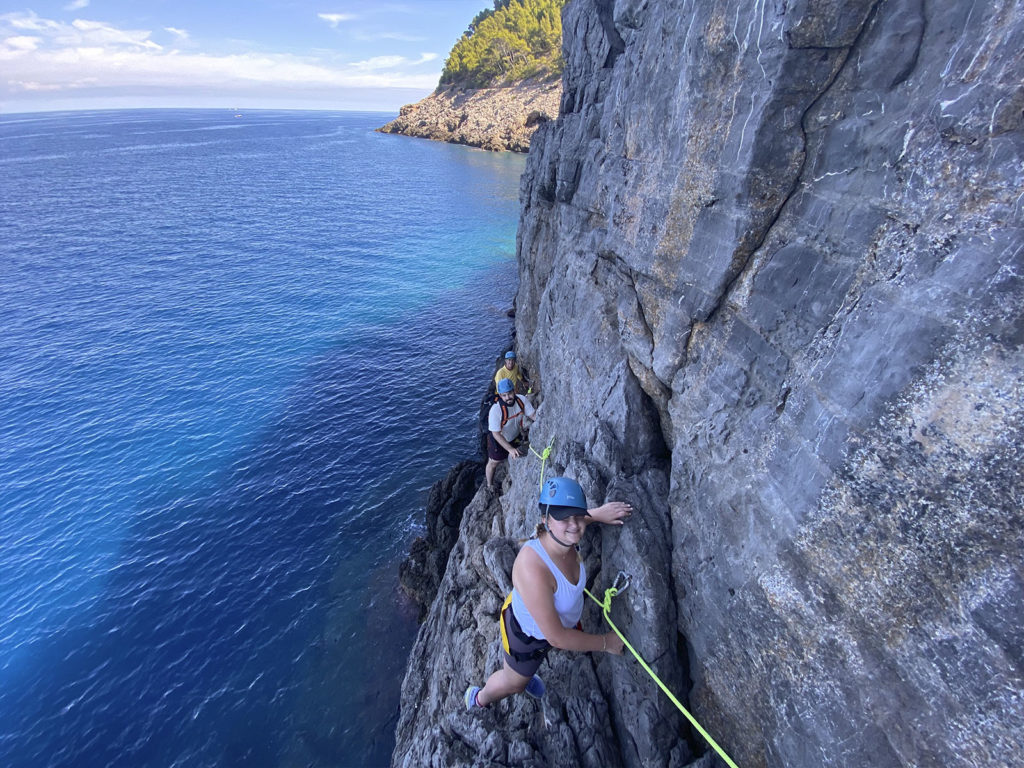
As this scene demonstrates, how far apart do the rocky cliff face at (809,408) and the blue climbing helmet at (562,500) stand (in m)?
2.61

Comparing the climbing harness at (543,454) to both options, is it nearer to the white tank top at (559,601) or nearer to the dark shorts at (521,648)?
the dark shorts at (521,648)

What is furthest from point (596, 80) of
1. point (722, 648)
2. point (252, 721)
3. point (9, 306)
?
point (9, 306)

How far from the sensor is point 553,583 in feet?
23.4

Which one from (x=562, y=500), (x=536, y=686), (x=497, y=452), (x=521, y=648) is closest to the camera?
(x=562, y=500)

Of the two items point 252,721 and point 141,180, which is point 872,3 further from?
point 141,180

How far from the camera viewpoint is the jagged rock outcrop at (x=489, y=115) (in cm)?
12325

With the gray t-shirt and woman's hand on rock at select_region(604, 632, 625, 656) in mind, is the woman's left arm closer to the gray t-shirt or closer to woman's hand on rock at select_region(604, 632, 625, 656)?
woman's hand on rock at select_region(604, 632, 625, 656)

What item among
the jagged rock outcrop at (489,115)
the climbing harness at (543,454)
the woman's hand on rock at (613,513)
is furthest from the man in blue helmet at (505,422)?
the jagged rock outcrop at (489,115)

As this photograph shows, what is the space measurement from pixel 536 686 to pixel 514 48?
171193 mm

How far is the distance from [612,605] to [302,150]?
6565 inches

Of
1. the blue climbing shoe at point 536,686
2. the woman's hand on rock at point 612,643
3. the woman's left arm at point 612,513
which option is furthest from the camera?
the blue climbing shoe at point 536,686

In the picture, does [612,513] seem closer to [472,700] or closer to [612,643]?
[612,643]

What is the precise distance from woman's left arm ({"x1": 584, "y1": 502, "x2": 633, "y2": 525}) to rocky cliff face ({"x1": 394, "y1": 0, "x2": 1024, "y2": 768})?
0.37 m

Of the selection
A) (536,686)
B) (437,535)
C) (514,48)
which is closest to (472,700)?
(536,686)
